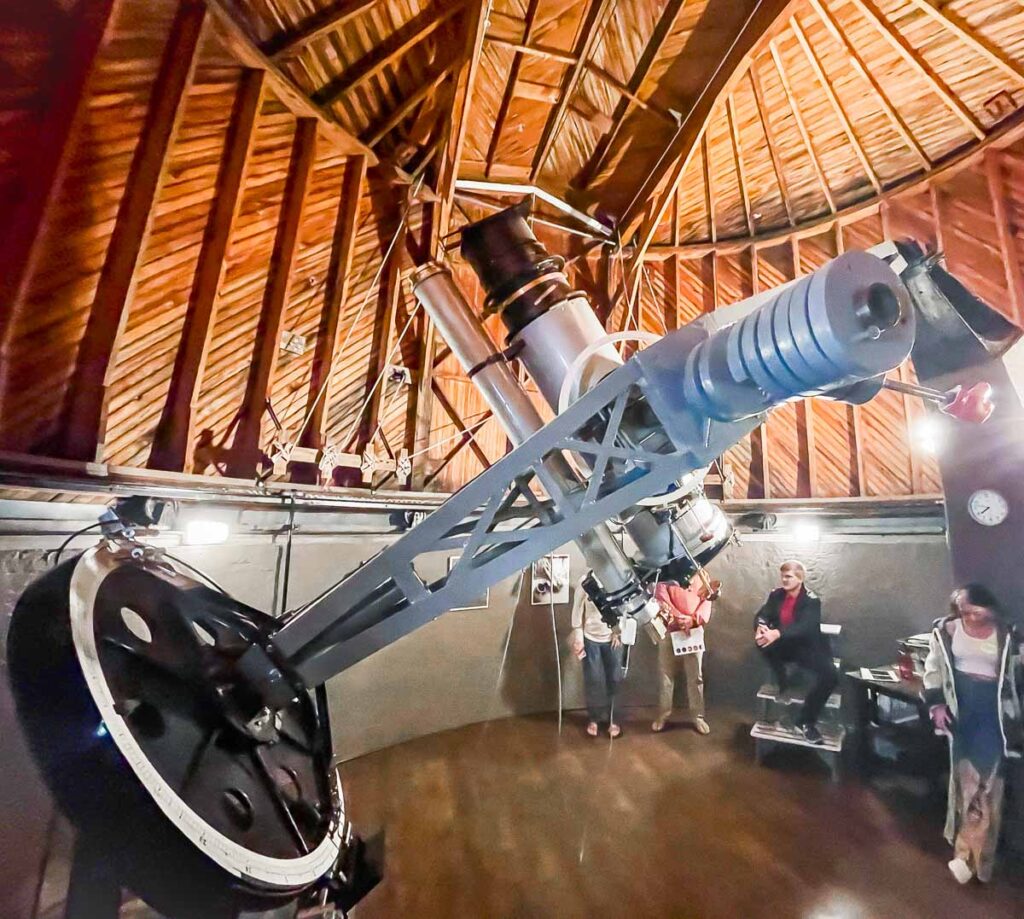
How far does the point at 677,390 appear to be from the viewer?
1290mm

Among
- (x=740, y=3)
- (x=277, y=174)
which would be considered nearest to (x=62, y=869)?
(x=277, y=174)

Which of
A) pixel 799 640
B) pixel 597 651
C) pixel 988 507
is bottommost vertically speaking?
pixel 799 640

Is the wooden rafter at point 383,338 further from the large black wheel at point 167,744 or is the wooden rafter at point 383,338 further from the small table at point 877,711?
the small table at point 877,711

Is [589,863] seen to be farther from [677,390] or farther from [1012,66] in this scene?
[1012,66]

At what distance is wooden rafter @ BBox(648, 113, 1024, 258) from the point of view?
156 inches

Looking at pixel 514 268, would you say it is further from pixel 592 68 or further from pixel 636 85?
pixel 636 85

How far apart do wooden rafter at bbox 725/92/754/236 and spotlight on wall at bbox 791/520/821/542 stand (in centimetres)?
316

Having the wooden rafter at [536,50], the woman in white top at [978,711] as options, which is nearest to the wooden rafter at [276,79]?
the wooden rafter at [536,50]

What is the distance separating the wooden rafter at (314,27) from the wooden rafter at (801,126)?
2.93m

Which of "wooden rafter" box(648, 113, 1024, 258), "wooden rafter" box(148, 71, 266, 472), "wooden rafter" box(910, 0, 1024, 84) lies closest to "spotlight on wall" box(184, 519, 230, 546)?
"wooden rafter" box(148, 71, 266, 472)

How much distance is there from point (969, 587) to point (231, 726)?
366cm

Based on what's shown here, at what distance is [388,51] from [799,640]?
553cm

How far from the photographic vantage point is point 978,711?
2.90 meters

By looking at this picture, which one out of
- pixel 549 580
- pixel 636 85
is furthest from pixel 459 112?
pixel 549 580
